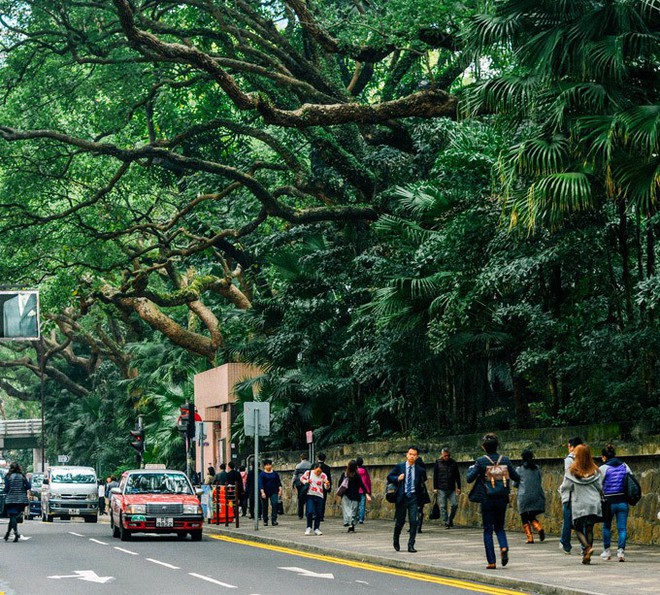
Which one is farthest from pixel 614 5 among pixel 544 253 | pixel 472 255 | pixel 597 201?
pixel 472 255

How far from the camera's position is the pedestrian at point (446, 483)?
83.8 feet

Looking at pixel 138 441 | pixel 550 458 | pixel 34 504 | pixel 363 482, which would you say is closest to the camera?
pixel 550 458

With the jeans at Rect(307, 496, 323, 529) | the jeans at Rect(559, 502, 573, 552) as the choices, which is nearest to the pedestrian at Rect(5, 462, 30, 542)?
the jeans at Rect(307, 496, 323, 529)

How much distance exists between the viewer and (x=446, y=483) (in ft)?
84.6

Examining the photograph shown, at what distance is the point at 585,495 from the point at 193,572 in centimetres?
545

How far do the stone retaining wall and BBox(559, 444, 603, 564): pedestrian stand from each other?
3.05 m

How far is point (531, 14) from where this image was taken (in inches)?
720

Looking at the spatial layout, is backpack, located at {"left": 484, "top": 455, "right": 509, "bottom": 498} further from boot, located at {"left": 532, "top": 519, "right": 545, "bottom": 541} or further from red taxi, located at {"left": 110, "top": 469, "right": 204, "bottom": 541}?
red taxi, located at {"left": 110, "top": 469, "right": 204, "bottom": 541}

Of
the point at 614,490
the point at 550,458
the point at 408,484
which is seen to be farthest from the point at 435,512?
the point at 614,490

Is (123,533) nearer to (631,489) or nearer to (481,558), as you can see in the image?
(481,558)

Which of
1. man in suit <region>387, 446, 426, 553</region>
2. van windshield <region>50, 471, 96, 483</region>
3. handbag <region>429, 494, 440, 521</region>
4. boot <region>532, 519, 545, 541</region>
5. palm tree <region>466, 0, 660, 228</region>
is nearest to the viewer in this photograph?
palm tree <region>466, 0, 660, 228</region>

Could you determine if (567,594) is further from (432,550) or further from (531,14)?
(531,14)

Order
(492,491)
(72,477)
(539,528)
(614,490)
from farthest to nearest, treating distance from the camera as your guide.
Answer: (72,477) → (539,528) → (614,490) → (492,491)

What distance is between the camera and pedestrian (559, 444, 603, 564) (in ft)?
55.4
